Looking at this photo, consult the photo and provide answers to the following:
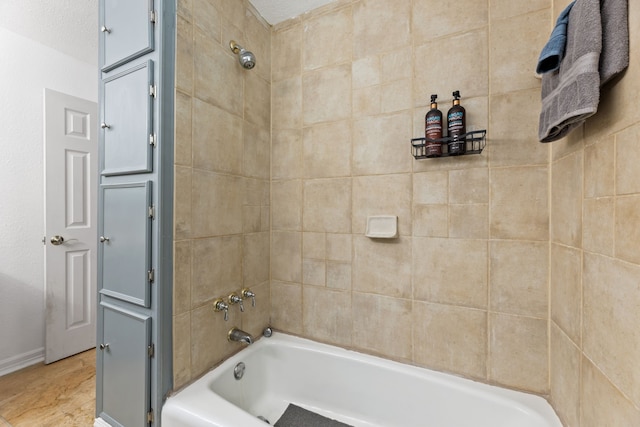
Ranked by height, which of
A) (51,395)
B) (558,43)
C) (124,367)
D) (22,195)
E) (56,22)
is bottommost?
(51,395)

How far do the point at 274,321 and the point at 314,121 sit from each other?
1.30 m

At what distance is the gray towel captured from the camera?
65 centimetres

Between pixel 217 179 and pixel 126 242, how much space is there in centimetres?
50

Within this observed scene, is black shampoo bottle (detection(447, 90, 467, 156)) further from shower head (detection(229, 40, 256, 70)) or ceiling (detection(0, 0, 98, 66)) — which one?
ceiling (detection(0, 0, 98, 66))

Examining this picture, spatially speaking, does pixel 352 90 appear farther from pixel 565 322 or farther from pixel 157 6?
pixel 565 322

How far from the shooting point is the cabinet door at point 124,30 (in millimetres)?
1153

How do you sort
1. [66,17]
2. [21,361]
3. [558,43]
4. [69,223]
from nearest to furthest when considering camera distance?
[558,43] < [66,17] < [21,361] < [69,223]

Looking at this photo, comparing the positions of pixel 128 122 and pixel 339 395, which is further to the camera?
pixel 339 395

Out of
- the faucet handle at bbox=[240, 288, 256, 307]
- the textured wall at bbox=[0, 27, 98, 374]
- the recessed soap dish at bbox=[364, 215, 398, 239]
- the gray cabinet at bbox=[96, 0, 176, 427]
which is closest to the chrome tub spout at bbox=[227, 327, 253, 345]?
the faucet handle at bbox=[240, 288, 256, 307]

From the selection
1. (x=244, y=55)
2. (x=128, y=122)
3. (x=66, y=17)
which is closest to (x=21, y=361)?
(x=128, y=122)

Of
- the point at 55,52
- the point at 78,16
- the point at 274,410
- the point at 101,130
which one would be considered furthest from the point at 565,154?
the point at 55,52

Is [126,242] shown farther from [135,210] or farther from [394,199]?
[394,199]

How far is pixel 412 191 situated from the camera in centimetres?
135

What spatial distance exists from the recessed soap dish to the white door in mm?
2392
